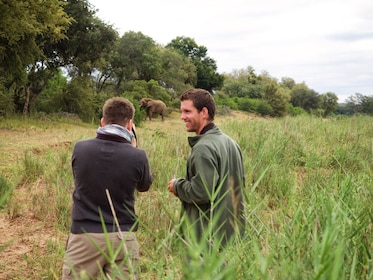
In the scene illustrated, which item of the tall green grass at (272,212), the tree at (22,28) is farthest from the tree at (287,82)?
the tall green grass at (272,212)

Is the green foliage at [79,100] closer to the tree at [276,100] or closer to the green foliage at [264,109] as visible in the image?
the green foliage at [264,109]

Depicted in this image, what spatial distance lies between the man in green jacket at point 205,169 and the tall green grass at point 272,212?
0.15m

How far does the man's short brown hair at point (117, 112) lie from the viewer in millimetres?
2713

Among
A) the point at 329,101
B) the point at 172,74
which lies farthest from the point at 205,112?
the point at 329,101

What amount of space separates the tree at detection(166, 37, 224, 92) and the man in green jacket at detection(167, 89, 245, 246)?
157 feet

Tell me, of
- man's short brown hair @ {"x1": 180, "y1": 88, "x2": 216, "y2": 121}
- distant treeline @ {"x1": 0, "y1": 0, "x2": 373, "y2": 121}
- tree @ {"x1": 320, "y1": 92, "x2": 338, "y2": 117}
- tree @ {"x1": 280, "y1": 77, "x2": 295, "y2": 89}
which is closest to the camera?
man's short brown hair @ {"x1": 180, "y1": 88, "x2": 216, "y2": 121}

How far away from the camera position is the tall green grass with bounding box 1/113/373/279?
3.45 ft

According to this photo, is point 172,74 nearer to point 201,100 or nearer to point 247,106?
point 247,106

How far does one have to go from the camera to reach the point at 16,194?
17.8 feet

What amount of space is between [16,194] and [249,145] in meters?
3.88

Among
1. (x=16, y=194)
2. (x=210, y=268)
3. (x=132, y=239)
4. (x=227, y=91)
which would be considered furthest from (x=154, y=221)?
(x=227, y=91)

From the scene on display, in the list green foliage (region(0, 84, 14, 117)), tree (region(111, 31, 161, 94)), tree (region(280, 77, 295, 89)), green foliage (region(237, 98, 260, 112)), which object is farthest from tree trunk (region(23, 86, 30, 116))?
tree (region(280, 77, 295, 89))

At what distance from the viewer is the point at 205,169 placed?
2.60 meters

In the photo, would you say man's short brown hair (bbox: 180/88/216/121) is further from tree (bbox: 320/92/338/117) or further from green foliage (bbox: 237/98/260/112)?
tree (bbox: 320/92/338/117)
